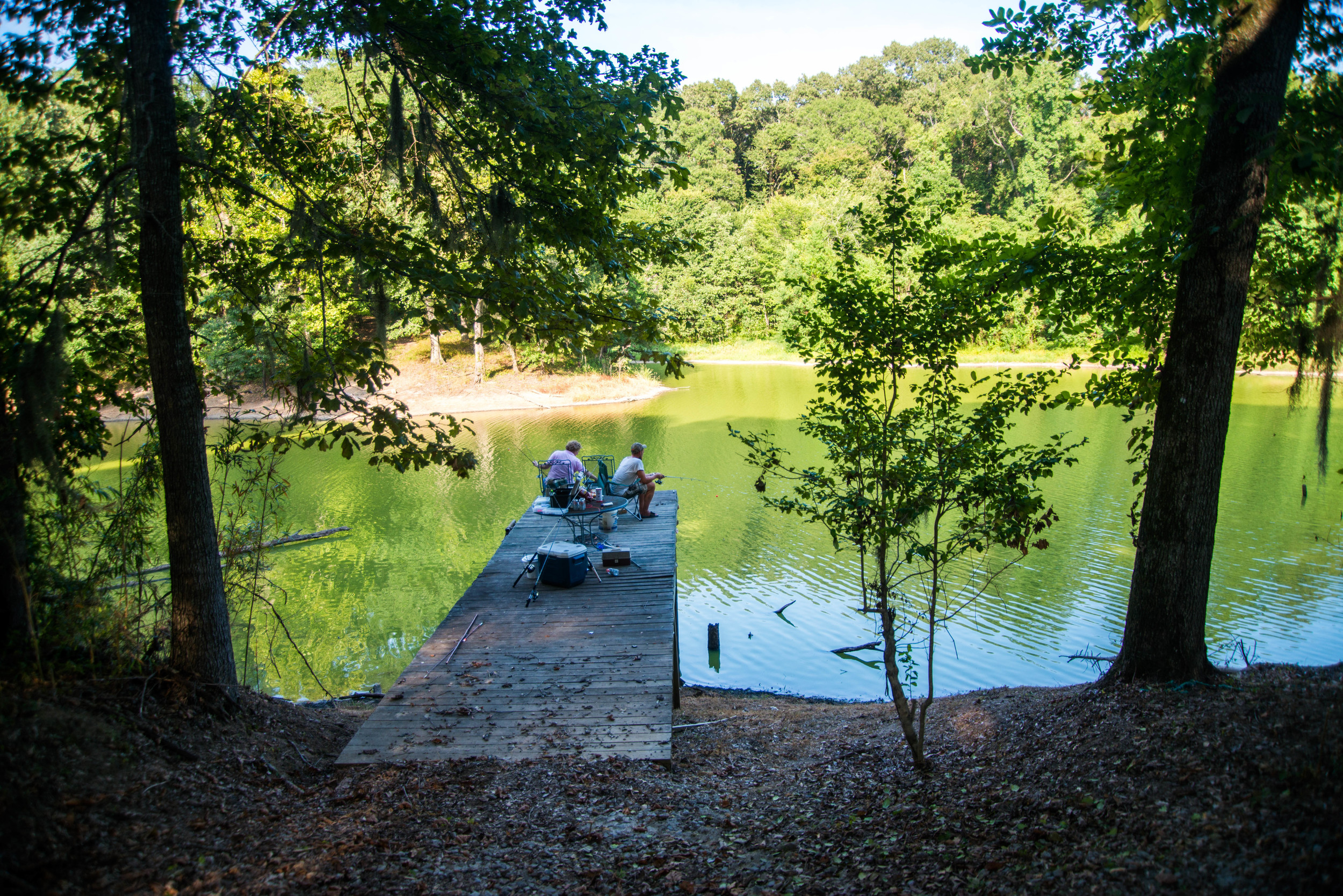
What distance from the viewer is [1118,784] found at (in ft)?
12.0

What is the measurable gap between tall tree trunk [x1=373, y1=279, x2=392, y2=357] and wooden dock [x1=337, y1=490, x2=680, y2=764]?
8.25ft

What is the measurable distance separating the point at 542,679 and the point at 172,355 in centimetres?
333

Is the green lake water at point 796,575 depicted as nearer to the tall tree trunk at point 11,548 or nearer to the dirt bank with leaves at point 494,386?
the tall tree trunk at point 11,548

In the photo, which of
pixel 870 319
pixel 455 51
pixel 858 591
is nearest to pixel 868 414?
pixel 870 319

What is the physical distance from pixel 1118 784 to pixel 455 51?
18.7 feet

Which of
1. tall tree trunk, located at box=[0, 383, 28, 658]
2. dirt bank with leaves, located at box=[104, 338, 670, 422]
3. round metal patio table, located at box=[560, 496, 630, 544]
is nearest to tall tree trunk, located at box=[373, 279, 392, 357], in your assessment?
tall tree trunk, located at box=[0, 383, 28, 658]

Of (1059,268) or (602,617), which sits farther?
(602,617)

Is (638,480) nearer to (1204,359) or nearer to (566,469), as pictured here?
(566,469)

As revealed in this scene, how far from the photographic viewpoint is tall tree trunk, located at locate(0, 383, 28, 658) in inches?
159

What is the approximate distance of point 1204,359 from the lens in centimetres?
464

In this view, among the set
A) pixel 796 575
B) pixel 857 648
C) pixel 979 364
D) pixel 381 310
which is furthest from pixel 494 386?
pixel 381 310

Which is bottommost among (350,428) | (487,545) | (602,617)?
(487,545)

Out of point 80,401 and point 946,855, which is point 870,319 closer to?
point 946,855

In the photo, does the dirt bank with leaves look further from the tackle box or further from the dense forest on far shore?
the tackle box
